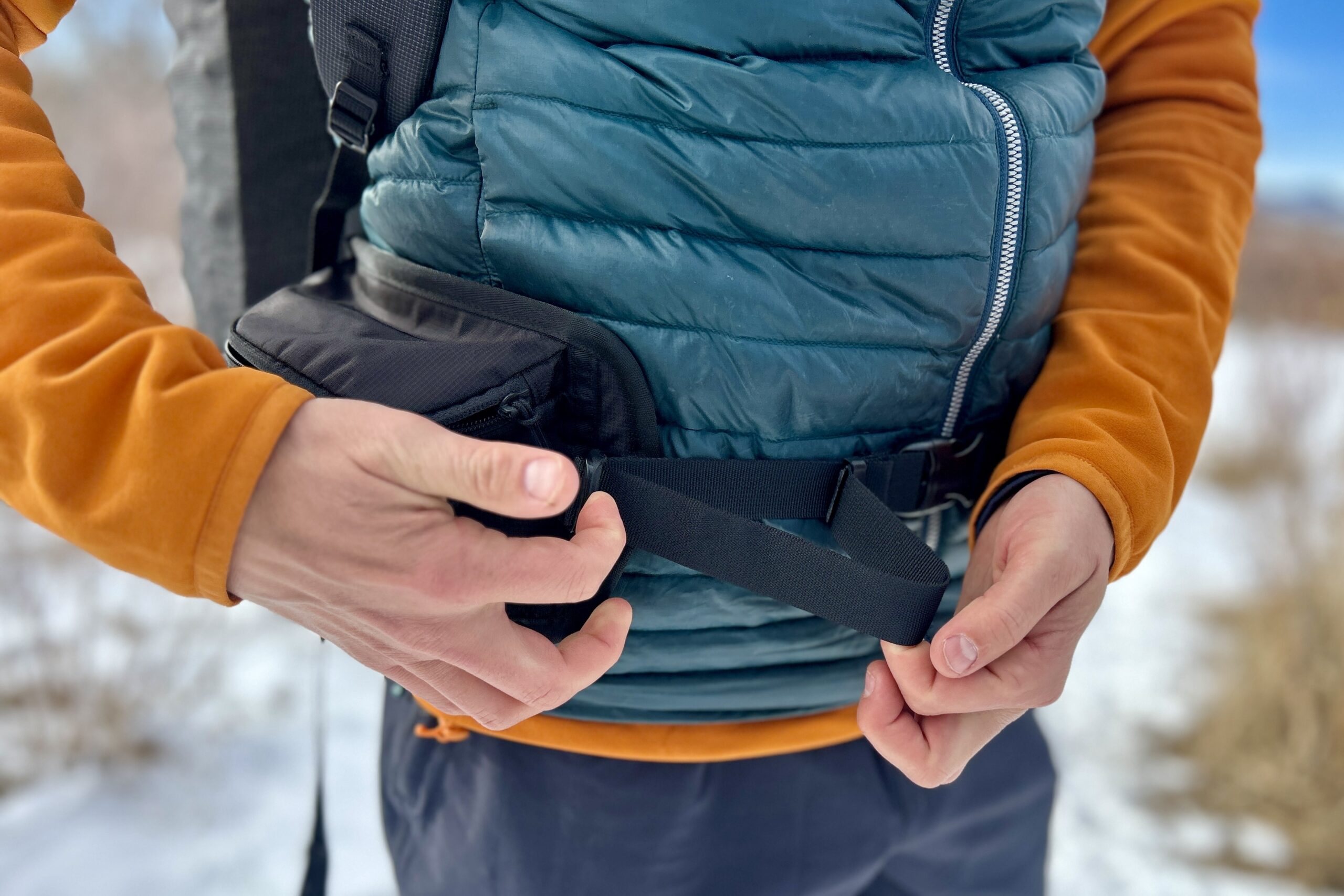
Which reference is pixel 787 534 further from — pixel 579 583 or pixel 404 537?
pixel 404 537

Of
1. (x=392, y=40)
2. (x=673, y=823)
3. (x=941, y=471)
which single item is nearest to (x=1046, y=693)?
(x=941, y=471)

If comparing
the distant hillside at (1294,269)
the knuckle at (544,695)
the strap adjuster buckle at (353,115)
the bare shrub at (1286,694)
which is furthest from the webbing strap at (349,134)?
the distant hillside at (1294,269)

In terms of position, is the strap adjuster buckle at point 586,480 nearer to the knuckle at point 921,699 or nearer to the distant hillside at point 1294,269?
→ the knuckle at point 921,699

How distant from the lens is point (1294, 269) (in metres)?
3.26

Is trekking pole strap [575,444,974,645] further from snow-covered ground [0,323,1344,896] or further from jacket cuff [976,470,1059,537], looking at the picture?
snow-covered ground [0,323,1344,896]

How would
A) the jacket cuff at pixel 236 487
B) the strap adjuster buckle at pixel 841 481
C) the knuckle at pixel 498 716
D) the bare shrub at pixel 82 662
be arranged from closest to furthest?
the jacket cuff at pixel 236 487 → the knuckle at pixel 498 716 → the strap adjuster buckle at pixel 841 481 → the bare shrub at pixel 82 662

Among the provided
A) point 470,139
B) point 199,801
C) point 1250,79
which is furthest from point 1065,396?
point 199,801

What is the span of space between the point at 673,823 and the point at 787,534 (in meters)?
0.30

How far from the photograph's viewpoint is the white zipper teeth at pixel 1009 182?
665 millimetres

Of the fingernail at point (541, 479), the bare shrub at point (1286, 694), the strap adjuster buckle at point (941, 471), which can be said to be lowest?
the bare shrub at point (1286, 694)

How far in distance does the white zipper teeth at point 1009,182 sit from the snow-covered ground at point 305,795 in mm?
1089

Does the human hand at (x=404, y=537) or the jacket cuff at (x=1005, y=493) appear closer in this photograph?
the human hand at (x=404, y=537)

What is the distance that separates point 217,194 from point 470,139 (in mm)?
425

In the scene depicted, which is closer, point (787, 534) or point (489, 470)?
point (489, 470)
